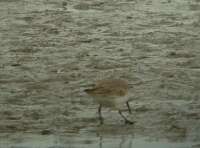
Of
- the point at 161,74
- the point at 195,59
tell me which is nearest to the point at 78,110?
the point at 161,74

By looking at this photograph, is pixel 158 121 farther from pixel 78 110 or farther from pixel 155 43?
pixel 155 43

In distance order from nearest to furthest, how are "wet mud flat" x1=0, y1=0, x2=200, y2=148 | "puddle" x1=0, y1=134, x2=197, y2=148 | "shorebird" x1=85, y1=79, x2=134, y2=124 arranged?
"puddle" x1=0, y1=134, x2=197, y2=148, "wet mud flat" x1=0, y1=0, x2=200, y2=148, "shorebird" x1=85, y1=79, x2=134, y2=124

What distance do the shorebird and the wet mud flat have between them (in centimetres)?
21

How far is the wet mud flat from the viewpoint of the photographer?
9.52 m

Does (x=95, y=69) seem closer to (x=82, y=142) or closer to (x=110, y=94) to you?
(x=110, y=94)

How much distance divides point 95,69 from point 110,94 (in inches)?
88.9

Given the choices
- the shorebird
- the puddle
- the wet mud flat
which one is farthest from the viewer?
the shorebird

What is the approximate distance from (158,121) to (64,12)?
5507 millimetres

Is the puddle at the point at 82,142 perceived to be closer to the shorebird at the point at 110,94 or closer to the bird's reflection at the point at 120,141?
the bird's reflection at the point at 120,141

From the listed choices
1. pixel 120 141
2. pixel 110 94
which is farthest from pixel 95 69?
pixel 120 141

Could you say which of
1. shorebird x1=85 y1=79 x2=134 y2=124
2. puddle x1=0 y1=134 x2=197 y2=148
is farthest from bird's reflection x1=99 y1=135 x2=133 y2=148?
shorebird x1=85 y1=79 x2=134 y2=124

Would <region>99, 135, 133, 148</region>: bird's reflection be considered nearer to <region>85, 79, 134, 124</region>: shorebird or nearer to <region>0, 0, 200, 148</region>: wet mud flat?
<region>0, 0, 200, 148</region>: wet mud flat

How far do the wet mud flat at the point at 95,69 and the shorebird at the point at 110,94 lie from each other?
21 cm

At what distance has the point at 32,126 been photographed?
9.71 m
